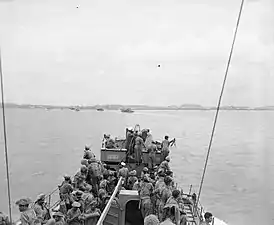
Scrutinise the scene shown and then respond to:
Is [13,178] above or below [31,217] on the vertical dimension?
below

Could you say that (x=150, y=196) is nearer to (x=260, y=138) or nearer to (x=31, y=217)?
(x=31, y=217)

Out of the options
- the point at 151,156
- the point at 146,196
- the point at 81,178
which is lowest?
the point at 146,196

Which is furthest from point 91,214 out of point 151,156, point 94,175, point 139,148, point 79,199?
point 151,156

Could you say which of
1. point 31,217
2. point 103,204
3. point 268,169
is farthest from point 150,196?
A: point 268,169

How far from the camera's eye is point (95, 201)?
721 cm

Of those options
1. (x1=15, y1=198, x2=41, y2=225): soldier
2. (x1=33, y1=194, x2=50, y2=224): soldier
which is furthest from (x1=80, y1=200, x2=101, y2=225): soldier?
(x1=15, y1=198, x2=41, y2=225): soldier

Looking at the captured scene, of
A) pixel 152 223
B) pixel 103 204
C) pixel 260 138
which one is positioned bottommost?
pixel 260 138

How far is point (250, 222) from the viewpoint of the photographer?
21.8 meters

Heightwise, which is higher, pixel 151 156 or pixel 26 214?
pixel 26 214

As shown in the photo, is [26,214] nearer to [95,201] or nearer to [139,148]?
[95,201]

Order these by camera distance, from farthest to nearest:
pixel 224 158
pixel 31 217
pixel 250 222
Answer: pixel 224 158 → pixel 250 222 → pixel 31 217

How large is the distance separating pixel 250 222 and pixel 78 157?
59.8ft

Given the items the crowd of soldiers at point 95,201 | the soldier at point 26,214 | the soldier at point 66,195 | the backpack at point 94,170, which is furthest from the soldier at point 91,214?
the backpack at point 94,170

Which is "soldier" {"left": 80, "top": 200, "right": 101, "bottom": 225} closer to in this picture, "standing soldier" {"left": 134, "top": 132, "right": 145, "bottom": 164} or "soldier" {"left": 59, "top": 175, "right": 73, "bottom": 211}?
"soldier" {"left": 59, "top": 175, "right": 73, "bottom": 211}
